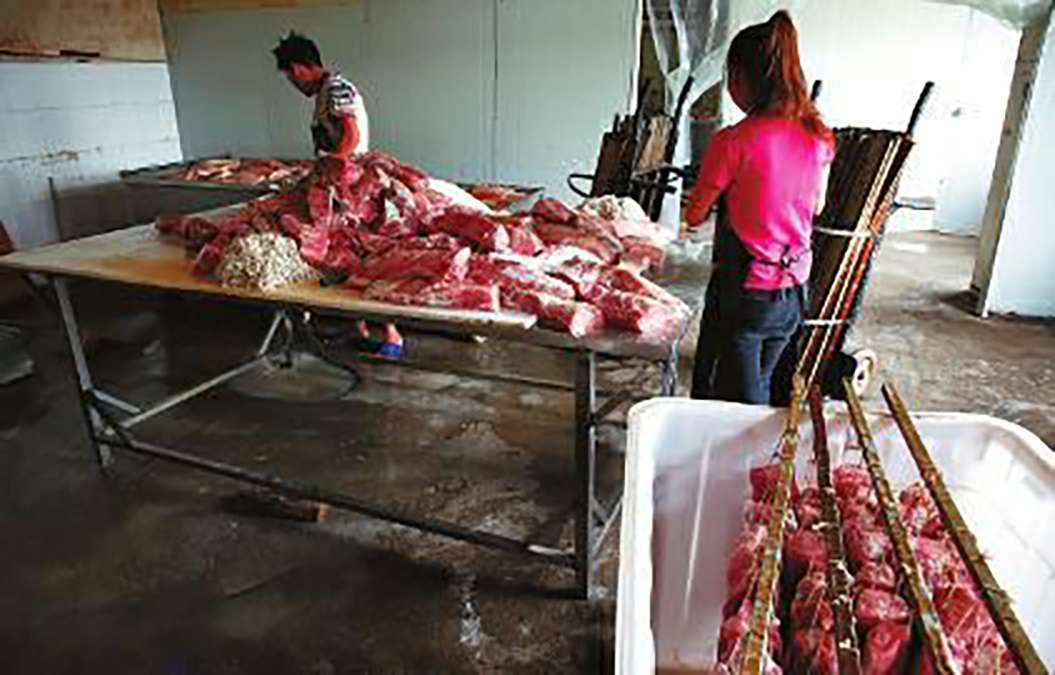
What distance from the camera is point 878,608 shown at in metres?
0.92

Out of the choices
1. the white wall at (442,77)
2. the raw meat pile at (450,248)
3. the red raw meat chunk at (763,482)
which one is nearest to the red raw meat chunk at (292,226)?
the raw meat pile at (450,248)

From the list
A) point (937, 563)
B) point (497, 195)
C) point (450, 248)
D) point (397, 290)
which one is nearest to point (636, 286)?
point (450, 248)

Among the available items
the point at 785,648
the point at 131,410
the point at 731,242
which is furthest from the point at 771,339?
the point at 131,410

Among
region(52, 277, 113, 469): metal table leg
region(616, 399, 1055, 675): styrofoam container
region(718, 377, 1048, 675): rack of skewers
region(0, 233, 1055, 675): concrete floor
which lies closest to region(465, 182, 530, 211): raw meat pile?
region(0, 233, 1055, 675): concrete floor

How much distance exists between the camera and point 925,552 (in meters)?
1.02

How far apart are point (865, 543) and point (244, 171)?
5283 millimetres

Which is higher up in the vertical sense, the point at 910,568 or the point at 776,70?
the point at 776,70

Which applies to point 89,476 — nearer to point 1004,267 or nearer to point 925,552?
point 925,552

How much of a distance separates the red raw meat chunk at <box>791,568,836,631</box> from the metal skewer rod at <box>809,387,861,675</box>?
4cm

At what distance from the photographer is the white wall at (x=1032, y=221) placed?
4.55m

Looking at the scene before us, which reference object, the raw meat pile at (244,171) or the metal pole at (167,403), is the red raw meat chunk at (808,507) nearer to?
the metal pole at (167,403)

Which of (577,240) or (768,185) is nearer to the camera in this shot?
(768,185)

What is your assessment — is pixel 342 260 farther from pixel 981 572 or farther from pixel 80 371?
pixel 981 572

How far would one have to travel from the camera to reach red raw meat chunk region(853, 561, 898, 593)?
37.8 inches
